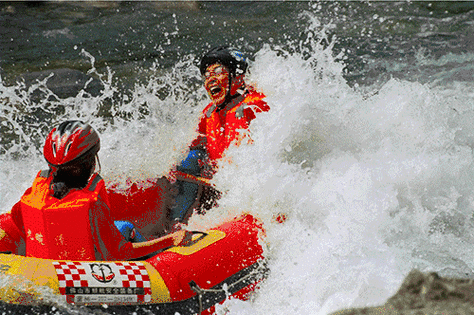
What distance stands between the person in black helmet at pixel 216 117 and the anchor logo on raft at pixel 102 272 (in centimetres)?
138

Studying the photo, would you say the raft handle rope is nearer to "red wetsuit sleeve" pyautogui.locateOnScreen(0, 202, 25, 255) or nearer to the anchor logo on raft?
the anchor logo on raft

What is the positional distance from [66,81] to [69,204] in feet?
21.2

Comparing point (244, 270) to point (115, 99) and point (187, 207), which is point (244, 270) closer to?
point (187, 207)

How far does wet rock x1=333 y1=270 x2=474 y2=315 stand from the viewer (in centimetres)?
269

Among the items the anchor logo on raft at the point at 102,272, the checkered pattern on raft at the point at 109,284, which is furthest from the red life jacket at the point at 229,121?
the anchor logo on raft at the point at 102,272

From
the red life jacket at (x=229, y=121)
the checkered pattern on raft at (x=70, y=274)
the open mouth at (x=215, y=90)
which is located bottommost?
the checkered pattern on raft at (x=70, y=274)

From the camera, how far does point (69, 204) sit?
2.50m

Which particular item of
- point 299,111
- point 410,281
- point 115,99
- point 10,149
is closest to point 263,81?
point 299,111

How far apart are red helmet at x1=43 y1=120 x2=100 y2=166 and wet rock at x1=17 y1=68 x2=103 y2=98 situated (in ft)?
18.8

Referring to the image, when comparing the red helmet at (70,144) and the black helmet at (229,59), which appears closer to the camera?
the red helmet at (70,144)

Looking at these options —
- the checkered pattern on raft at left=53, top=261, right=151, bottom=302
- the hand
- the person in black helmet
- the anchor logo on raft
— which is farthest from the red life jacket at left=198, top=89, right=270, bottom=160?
the anchor logo on raft

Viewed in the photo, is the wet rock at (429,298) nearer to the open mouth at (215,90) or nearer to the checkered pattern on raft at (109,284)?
the checkered pattern on raft at (109,284)

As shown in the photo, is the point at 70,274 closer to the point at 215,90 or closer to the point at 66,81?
the point at 215,90

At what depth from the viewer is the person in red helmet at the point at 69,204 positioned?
2.49 m
